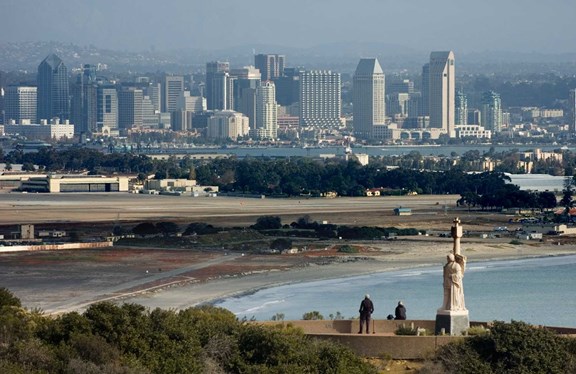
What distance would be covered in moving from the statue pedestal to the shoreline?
14.8 m

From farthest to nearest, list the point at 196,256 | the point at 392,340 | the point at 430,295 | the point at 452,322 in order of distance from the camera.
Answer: the point at 196,256 → the point at 430,295 → the point at 452,322 → the point at 392,340

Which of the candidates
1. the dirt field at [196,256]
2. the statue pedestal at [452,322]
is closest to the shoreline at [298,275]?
the dirt field at [196,256]

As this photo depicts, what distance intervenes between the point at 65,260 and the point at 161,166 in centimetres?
7312

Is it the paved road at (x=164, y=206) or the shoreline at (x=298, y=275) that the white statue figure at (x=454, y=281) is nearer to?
the shoreline at (x=298, y=275)

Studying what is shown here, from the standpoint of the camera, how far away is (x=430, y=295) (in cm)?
3753

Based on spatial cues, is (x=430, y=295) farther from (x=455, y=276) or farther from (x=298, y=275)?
(x=455, y=276)

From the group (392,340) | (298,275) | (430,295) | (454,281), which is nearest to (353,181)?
(298,275)

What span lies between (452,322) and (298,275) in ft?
79.4

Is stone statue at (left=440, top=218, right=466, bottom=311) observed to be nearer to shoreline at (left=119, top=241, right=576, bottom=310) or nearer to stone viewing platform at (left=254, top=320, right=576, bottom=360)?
stone viewing platform at (left=254, top=320, right=576, bottom=360)

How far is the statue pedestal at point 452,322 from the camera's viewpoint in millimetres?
19844

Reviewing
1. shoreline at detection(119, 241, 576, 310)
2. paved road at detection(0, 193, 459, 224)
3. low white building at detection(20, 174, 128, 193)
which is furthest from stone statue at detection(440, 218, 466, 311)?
low white building at detection(20, 174, 128, 193)

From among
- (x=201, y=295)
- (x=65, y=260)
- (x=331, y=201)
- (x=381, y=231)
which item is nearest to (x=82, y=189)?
(x=331, y=201)

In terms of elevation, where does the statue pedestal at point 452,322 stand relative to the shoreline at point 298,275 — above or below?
above

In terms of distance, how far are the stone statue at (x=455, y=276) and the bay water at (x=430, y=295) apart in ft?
36.3
